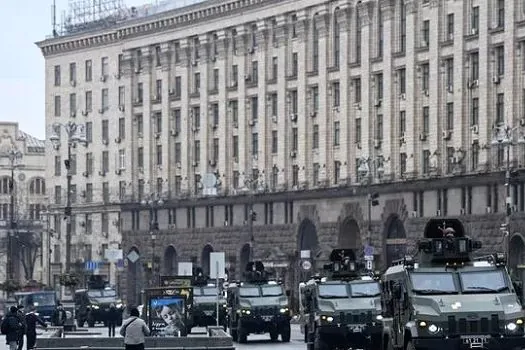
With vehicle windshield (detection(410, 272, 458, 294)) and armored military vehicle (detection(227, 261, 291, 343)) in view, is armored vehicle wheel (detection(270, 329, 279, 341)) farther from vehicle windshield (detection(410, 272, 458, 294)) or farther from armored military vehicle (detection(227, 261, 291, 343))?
vehicle windshield (detection(410, 272, 458, 294))

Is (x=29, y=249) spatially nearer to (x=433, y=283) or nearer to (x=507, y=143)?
(x=507, y=143)

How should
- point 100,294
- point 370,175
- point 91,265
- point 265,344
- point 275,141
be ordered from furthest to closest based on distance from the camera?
point 91,265 → point 275,141 → point 370,175 → point 100,294 → point 265,344

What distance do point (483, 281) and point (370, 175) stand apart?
203ft

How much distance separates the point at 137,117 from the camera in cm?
13225

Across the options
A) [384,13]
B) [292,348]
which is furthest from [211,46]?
[292,348]

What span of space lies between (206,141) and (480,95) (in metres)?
32.2

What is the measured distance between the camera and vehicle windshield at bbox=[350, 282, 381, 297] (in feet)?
184

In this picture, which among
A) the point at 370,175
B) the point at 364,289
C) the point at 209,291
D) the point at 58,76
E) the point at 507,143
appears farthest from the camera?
the point at 58,76

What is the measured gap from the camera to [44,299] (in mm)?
92250

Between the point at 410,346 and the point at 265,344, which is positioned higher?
the point at 410,346

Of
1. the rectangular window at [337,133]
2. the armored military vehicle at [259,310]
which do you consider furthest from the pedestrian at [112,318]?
the rectangular window at [337,133]

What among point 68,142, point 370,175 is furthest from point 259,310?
point 68,142

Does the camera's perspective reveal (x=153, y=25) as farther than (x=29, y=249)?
No

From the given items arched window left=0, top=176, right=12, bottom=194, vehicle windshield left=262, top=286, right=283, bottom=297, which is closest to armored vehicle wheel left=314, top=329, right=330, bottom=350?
vehicle windshield left=262, top=286, right=283, bottom=297
